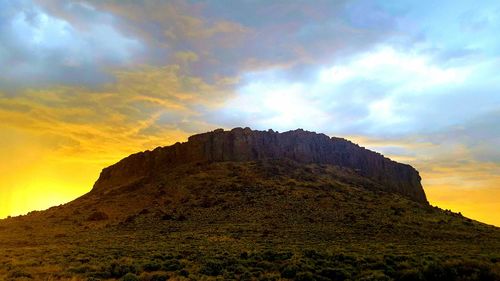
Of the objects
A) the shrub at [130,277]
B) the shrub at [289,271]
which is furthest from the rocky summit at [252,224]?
the shrub at [130,277]

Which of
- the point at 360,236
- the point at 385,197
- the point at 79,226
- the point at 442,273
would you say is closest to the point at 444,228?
the point at 360,236

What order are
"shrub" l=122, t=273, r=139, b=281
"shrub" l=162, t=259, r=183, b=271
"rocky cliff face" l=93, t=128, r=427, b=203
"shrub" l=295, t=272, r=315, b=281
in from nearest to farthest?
1. "shrub" l=295, t=272, r=315, b=281
2. "shrub" l=122, t=273, r=139, b=281
3. "shrub" l=162, t=259, r=183, b=271
4. "rocky cliff face" l=93, t=128, r=427, b=203

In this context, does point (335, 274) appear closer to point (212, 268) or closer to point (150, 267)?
point (212, 268)

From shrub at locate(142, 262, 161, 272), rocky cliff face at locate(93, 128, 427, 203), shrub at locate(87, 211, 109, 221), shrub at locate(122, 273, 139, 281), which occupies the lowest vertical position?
shrub at locate(122, 273, 139, 281)

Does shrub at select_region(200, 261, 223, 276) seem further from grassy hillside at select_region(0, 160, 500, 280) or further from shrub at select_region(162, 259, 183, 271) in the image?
shrub at select_region(162, 259, 183, 271)

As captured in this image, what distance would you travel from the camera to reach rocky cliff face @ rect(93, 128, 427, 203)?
95.6 metres

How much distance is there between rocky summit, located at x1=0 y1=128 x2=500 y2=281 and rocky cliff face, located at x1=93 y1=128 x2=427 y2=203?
0.34 metres

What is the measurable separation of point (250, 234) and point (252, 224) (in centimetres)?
651

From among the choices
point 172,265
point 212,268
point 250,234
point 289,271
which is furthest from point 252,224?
point 289,271

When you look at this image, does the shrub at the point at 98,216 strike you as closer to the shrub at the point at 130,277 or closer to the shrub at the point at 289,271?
the shrub at the point at 130,277

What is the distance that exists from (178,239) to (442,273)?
94.7 ft

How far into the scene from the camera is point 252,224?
51.3 m

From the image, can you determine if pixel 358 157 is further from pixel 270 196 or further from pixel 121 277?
pixel 121 277

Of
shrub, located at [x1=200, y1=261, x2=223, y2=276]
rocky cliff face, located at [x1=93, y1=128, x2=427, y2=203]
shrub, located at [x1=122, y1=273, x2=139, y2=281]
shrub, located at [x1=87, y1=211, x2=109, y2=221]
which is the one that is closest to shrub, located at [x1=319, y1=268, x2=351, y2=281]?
shrub, located at [x1=200, y1=261, x2=223, y2=276]
